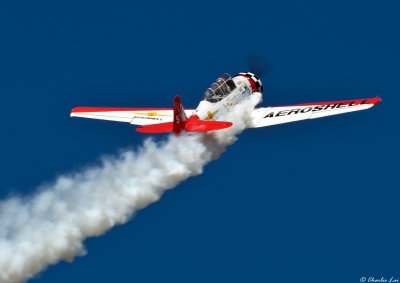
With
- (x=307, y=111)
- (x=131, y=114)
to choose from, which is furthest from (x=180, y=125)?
(x=307, y=111)

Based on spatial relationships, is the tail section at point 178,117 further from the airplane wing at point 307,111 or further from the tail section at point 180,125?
the airplane wing at point 307,111

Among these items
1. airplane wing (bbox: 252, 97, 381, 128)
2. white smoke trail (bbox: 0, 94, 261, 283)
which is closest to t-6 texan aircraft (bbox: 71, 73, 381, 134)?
airplane wing (bbox: 252, 97, 381, 128)

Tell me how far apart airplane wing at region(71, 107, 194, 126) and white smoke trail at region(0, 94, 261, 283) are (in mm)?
3654

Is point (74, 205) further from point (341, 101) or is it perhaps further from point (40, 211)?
point (341, 101)

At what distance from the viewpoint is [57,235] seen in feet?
140

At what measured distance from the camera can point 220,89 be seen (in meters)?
49.1

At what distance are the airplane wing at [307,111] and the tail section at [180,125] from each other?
10.4 ft

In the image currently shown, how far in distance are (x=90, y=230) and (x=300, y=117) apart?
31.4 ft

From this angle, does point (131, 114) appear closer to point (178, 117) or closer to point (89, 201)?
point (178, 117)

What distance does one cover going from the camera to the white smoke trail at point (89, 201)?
137 feet

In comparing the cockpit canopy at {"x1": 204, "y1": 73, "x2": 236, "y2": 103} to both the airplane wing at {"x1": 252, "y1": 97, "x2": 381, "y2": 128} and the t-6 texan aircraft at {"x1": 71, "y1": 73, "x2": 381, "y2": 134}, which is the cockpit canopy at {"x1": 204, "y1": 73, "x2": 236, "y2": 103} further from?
the airplane wing at {"x1": 252, "y1": 97, "x2": 381, "y2": 128}

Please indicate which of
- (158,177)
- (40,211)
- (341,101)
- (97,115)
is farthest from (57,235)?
(341,101)

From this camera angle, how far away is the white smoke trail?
4188cm

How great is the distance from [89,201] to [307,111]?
9344 millimetres
